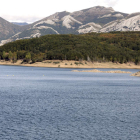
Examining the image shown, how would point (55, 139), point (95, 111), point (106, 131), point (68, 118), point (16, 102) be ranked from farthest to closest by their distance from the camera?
point (16, 102), point (95, 111), point (68, 118), point (106, 131), point (55, 139)

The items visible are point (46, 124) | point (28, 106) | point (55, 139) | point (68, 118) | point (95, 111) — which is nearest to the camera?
point (55, 139)

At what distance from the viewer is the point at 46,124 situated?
41.8 meters

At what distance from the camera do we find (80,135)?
36688mm

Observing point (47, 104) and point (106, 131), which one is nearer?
point (106, 131)

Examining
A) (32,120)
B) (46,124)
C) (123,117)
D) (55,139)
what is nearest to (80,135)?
(55,139)

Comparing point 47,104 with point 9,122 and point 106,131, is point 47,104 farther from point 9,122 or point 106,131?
point 106,131

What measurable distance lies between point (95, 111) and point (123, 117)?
684cm

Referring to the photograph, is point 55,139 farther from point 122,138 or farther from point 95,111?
point 95,111

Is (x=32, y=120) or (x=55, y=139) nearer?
(x=55, y=139)

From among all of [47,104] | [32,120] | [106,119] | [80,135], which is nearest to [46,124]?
[32,120]

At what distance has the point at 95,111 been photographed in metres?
53.1

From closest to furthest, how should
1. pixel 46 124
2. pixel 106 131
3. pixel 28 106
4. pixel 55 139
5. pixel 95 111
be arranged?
pixel 55 139 < pixel 106 131 < pixel 46 124 < pixel 95 111 < pixel 28 106

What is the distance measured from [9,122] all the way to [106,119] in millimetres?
16432

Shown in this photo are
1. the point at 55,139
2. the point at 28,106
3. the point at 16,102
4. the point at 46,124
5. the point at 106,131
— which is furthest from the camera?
the point at 16,102
